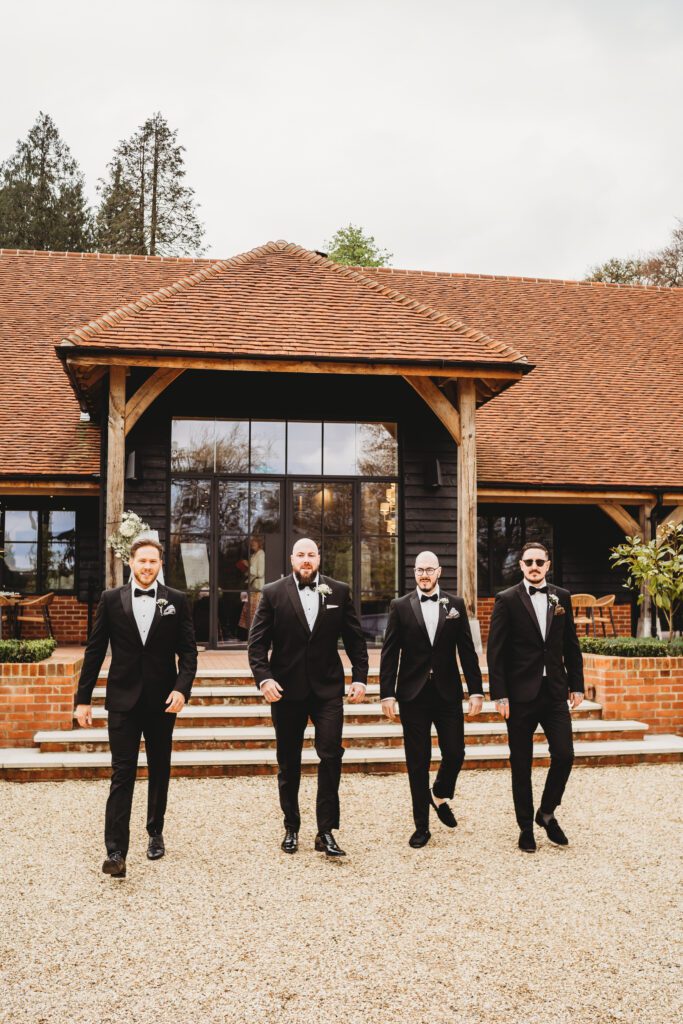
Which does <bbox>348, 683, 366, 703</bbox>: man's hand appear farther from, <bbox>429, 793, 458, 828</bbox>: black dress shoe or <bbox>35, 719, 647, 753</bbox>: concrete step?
<bbox>35, 719, 647, 753</bbox>: concrete step

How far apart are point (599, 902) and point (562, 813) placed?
5.74ft

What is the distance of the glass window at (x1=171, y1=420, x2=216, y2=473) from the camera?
38.9 ft

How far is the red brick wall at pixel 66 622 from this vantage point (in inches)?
519

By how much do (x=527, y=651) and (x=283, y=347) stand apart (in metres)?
5.80

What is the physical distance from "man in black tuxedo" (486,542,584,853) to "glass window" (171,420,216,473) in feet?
22.6

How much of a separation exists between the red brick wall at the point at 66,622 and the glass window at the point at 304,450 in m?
3.85

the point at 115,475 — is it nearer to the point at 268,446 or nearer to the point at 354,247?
the point at 268,446

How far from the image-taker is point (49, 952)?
12.7ft

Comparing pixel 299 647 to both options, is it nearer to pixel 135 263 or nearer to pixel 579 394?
pixel 579 394

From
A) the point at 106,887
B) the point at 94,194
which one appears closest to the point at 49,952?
the point at 106,887

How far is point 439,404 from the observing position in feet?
36.0

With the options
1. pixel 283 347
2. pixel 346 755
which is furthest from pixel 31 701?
pixel 283 347

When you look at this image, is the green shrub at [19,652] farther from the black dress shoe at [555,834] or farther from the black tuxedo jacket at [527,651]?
the black dress shoe at [555,834]

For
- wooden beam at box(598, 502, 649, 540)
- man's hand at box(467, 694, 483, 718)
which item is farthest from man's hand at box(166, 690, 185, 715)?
wooden beam at box(598, 502, 649, 540)
